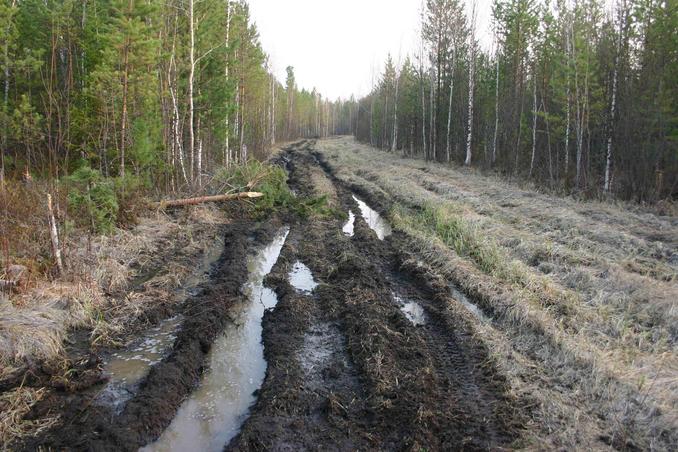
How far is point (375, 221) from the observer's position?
1409 cm

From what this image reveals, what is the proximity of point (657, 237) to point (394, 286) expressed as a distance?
22.0 feet

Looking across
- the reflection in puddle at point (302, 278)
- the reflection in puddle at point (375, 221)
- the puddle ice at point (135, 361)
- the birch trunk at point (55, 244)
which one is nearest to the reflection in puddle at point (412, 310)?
the reflection in puddle at point (302, 278)

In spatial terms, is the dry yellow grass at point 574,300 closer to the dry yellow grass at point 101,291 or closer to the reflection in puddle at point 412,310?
the reflection in puddle at point 412,310

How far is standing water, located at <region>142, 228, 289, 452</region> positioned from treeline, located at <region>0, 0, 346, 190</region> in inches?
173

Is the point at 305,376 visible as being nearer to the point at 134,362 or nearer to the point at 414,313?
the point at 134,362

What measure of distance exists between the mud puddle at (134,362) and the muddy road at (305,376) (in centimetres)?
2

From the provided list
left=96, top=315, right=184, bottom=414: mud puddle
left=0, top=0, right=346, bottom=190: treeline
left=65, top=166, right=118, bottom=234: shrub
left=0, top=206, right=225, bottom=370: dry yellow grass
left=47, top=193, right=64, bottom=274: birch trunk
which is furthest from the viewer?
left=0, top=0, right=346, bottom=190: treeline

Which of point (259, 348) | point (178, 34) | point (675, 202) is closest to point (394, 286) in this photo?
point (259, 348)

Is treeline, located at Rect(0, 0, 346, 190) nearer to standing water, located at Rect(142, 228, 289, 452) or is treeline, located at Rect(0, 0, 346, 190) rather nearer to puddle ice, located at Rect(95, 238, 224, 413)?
puddle ice, located at Rect(95, 238, 224, 413)

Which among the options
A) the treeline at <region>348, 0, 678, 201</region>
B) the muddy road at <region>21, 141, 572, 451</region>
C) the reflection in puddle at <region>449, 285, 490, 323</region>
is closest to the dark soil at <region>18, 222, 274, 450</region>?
the muddy road at <region>21, 141, 572, 451</region>

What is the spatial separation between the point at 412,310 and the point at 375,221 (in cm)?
692

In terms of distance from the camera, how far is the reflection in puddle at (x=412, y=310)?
6937 mm

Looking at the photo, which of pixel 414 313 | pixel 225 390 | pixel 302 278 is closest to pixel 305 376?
pixel 225 390

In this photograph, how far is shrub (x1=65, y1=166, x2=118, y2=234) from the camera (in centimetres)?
884
